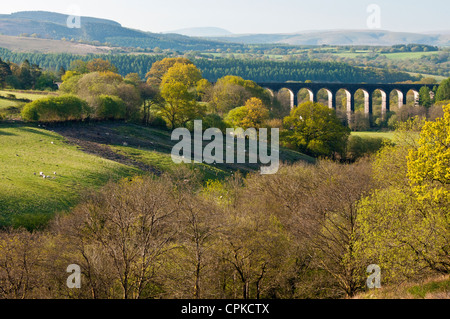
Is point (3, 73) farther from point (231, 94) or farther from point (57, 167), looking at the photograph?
point (57, 167)

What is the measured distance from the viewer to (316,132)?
71.8m

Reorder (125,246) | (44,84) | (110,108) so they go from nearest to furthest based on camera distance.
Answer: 1. (125,246)
2. (110,108)
3. (44,84)

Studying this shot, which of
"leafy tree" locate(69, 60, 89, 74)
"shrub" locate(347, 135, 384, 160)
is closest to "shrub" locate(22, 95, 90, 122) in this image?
"shrub" locate(347, 135, 384, 160)

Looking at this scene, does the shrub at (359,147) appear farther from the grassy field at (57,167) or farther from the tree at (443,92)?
the tree at (443,92)

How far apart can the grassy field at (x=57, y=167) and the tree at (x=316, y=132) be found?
9250 mm

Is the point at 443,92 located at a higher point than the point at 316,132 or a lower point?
higher

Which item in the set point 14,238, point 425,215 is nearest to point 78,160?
point 14,238

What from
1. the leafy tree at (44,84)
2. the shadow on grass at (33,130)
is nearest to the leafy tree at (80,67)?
the leafy tree at (44,84)

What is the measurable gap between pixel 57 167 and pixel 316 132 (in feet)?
133

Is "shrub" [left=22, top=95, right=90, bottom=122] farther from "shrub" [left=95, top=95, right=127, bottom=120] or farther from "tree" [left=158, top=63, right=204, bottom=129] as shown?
"tree" [left=158, top=63, right=204, bottom=129]

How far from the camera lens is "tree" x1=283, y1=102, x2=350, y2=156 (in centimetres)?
7031

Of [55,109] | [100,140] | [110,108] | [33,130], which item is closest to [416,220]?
[100,140]

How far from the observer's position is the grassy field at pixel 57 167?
1256 inches
